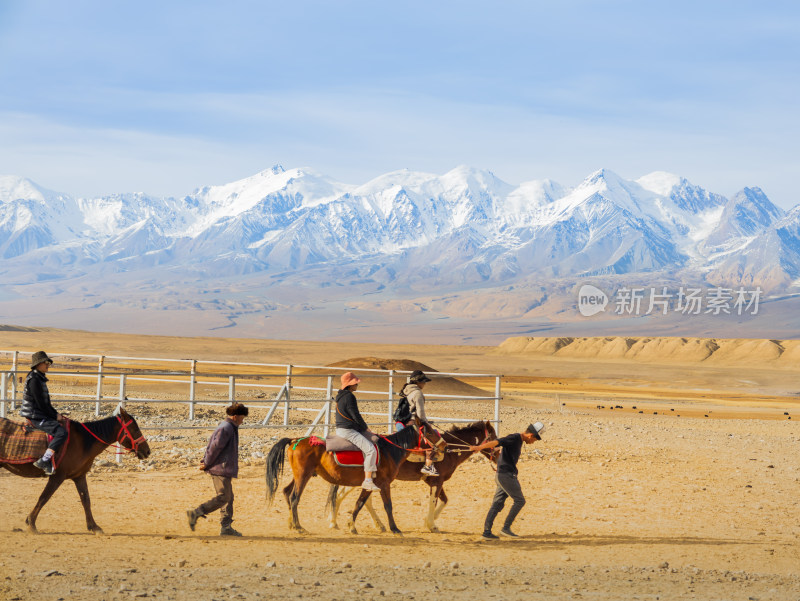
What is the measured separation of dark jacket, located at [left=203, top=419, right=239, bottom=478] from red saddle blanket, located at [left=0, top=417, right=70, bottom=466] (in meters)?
1.65

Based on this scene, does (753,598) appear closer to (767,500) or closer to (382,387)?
(767,500)

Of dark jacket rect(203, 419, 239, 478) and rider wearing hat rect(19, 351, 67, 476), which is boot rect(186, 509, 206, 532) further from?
rider wearing hat rect(19, 351, 67, 476)

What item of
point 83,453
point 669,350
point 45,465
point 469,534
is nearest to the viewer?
point 45,465

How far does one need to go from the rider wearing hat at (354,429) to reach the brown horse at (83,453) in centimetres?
250

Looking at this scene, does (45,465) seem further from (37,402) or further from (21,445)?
(37,402)

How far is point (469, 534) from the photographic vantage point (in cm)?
1225

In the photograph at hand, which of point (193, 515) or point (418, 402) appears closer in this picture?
point (193, 515)

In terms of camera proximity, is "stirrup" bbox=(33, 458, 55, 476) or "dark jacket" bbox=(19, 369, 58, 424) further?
"dark jacket" bbox=(19, 369, 58, 424)

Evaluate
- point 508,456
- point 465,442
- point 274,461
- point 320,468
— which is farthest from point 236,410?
point 508,456

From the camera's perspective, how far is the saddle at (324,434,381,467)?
11.6 meters

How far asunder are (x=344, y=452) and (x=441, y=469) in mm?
1479

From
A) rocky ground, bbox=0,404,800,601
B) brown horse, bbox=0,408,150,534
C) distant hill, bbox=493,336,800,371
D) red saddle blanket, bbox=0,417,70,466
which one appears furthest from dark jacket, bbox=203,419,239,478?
distant hill, bbox=493,336,800,371

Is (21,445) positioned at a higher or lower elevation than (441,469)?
higher

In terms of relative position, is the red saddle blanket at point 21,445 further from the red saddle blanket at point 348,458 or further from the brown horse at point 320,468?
the red saddle blanket at point 348,458
